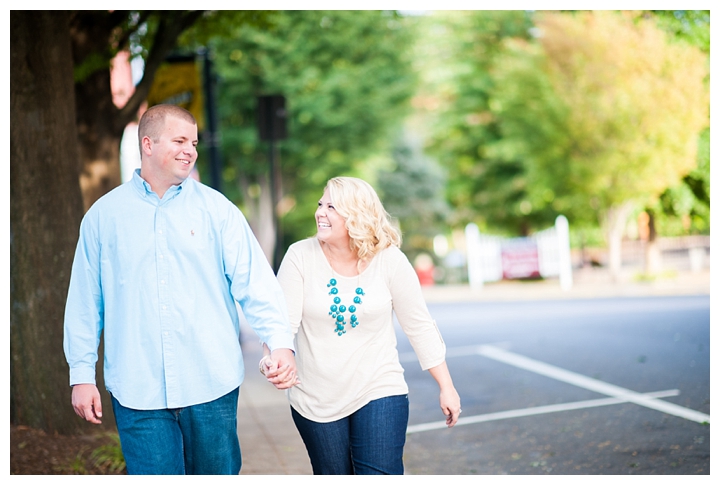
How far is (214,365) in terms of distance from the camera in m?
3.41

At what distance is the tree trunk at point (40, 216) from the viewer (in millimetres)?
5777

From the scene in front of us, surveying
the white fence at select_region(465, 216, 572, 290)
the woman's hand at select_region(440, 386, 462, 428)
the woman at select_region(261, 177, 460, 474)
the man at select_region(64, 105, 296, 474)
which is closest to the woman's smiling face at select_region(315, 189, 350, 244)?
the woman at select_region(261, 177, 460, 474)

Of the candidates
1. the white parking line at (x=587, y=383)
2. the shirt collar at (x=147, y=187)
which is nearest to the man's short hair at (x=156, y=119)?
the shirt collar at (x=147, y=187)

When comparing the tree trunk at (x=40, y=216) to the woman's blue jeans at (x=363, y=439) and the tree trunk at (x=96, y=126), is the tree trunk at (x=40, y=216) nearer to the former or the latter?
the tree trunk at (x=96, y=126)

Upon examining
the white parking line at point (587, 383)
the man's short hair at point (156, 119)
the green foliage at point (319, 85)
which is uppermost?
the green foliage at point (319, 85)

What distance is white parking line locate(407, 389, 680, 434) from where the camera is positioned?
25.0ft

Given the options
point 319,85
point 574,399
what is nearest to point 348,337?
point 574,399

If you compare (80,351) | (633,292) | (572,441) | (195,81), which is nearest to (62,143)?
(80,351)

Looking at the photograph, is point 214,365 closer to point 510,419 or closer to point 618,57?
point 510,419

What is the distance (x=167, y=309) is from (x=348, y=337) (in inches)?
32.2

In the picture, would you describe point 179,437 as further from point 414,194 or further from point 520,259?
point 414,194

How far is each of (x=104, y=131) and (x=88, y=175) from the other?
54 centimetres

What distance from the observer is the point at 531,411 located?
7.86 meters

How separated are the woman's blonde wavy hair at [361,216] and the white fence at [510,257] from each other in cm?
2171
